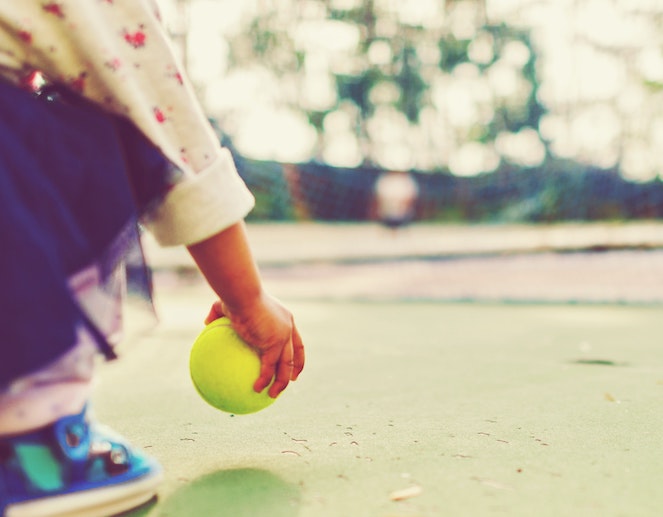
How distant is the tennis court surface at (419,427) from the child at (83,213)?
168mm

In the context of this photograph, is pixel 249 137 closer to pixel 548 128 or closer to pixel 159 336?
pixel 548 128

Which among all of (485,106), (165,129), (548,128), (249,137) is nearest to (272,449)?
(165,129)

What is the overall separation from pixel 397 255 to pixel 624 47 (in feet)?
25.4

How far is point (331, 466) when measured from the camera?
1.16 meters

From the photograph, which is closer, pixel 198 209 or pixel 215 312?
pixel 198 209

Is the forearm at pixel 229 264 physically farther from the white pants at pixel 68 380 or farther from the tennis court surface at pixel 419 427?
the tennis court surface at pixel 419 427

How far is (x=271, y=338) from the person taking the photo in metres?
1.11

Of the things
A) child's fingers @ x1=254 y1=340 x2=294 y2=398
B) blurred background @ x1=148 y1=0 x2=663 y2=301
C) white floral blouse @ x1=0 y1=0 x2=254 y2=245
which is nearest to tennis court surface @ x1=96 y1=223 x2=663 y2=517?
child's fingers @ x1=254 y1=340 x2=294 y2=398

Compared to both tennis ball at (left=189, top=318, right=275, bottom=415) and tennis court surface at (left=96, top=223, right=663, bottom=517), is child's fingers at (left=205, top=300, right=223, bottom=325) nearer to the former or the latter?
tennis ball at (left=189, top=318, right=275, bottom=415)

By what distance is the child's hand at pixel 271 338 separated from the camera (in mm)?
1091

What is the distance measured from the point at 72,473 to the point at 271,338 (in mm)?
332

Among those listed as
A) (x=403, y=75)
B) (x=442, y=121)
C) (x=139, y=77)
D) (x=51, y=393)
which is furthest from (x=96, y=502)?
(x=442, y=121)

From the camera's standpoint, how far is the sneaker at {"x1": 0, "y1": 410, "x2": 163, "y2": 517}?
90cm

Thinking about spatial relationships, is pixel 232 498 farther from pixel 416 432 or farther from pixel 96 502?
pixel 416 432
